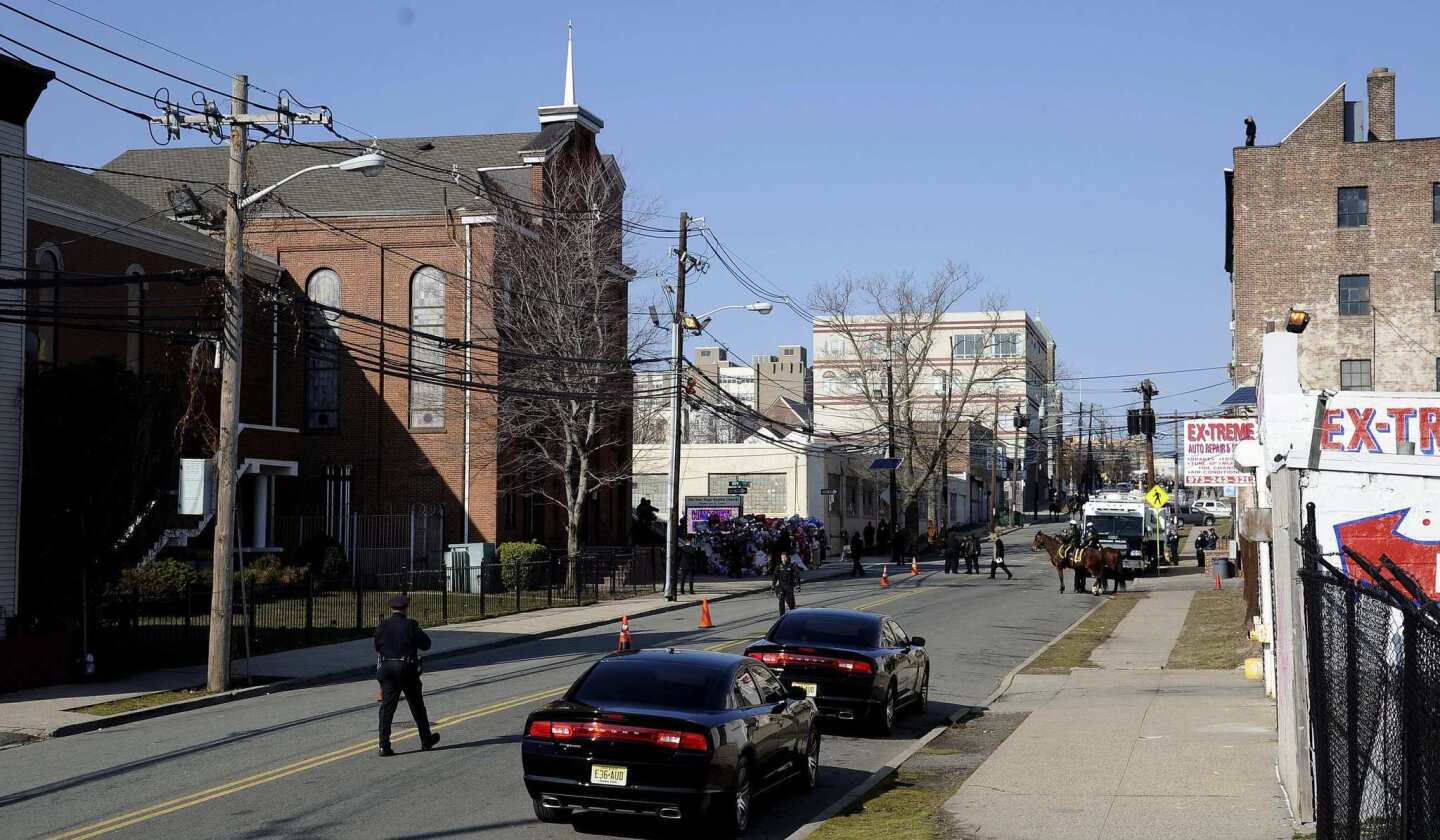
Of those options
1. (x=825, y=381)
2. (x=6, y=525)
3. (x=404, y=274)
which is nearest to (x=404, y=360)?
(x=404, y=274)

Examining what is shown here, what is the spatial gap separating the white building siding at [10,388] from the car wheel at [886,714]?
14.0 meters

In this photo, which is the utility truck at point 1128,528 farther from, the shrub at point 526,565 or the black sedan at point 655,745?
the black sedan at point 655,745

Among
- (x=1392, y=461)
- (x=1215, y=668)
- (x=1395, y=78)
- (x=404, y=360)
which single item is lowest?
(x=1215, y=668)

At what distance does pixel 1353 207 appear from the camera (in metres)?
56.3

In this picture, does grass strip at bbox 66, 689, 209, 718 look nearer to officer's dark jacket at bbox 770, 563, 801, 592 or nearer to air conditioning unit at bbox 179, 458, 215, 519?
air conditioning unit at bbox 179, 458, 215, 519

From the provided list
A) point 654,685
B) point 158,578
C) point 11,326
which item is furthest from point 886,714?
point 158,578

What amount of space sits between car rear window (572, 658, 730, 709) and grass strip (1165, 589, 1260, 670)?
1505 cm

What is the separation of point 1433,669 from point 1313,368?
5380 centimetres

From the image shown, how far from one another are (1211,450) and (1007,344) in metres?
98.6

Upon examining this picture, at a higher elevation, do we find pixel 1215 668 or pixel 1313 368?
pixel 1313 368

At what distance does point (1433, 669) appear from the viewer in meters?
5.87

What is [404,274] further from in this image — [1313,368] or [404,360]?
[1313,368]

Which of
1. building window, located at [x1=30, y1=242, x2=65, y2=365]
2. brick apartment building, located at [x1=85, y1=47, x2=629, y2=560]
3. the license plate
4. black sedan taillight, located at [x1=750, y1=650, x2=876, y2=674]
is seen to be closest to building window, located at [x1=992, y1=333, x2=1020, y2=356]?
brick apartment building, located at [x1=85, y1=47, x2=629, y2=560]

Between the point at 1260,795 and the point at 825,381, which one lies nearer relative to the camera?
the point at 1260,795
